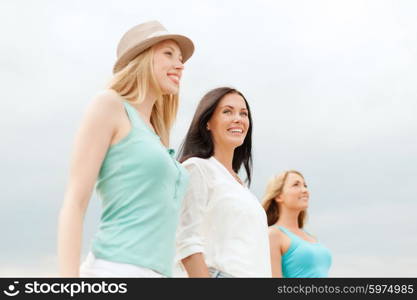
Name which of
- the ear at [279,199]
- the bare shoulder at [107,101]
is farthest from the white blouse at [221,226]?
the ear at [279,199]

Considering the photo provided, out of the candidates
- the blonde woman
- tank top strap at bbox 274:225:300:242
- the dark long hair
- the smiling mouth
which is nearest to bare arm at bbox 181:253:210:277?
the blonde woman

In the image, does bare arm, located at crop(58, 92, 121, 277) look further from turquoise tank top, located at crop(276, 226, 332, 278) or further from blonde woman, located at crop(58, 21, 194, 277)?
turquoise tank top, located at crop(276, 226, 332, 278)

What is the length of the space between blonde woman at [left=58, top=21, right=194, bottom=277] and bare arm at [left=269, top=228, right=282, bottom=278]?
152 inches

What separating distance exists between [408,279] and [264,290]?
4.32 feet

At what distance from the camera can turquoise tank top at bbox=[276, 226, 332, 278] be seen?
739 centimetres

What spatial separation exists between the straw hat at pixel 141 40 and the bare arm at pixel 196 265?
1.34 m

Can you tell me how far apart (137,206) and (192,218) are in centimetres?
115

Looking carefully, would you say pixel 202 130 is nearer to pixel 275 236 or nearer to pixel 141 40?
pixel 141 40

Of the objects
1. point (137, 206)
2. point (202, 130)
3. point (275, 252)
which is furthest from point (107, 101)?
point (275, 252)

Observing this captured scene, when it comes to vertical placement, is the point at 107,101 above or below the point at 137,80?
below

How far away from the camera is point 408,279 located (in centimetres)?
478

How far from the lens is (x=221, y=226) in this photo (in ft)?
15.4

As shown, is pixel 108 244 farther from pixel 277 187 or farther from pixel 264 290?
pixel 277 187

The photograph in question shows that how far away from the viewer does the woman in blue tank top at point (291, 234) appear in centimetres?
744
